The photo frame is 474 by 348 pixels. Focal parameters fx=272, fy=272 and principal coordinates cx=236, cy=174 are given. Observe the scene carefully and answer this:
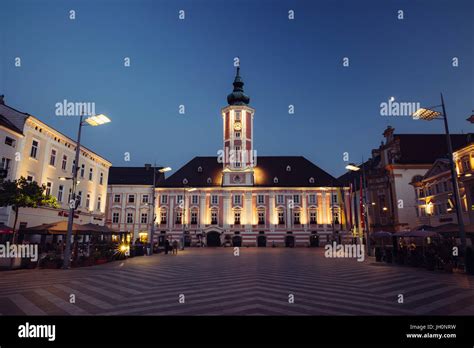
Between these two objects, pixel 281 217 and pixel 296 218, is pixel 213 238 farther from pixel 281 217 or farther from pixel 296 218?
pixel 296 218

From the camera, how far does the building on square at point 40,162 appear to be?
76.2 feet

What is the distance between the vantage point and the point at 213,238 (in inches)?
2105

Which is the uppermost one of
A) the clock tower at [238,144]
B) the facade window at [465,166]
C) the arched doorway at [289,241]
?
the clock tower at [238,144]

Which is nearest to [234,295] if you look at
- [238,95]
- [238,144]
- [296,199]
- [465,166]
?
[465,166]

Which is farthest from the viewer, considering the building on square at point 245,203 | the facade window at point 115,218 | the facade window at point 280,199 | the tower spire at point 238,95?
the tower spire at point 238,95

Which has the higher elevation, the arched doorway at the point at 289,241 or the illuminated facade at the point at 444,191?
the illuminated facade at the point at 444,191

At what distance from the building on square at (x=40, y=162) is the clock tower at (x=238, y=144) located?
26945 millimetres

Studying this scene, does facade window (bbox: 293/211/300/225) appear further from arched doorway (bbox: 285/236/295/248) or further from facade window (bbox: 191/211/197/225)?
facade window (bbox: 191/211/197/225)

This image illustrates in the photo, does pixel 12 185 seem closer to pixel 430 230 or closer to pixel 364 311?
pixel 364 311

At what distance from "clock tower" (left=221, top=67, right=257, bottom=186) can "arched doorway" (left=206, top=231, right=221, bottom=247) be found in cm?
1011

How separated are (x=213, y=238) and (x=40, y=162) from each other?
109ft

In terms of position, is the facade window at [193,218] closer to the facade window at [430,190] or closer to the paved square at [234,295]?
the facade window at [430,190]

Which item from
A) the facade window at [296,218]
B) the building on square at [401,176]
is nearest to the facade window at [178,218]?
the facade window at [296,218]
